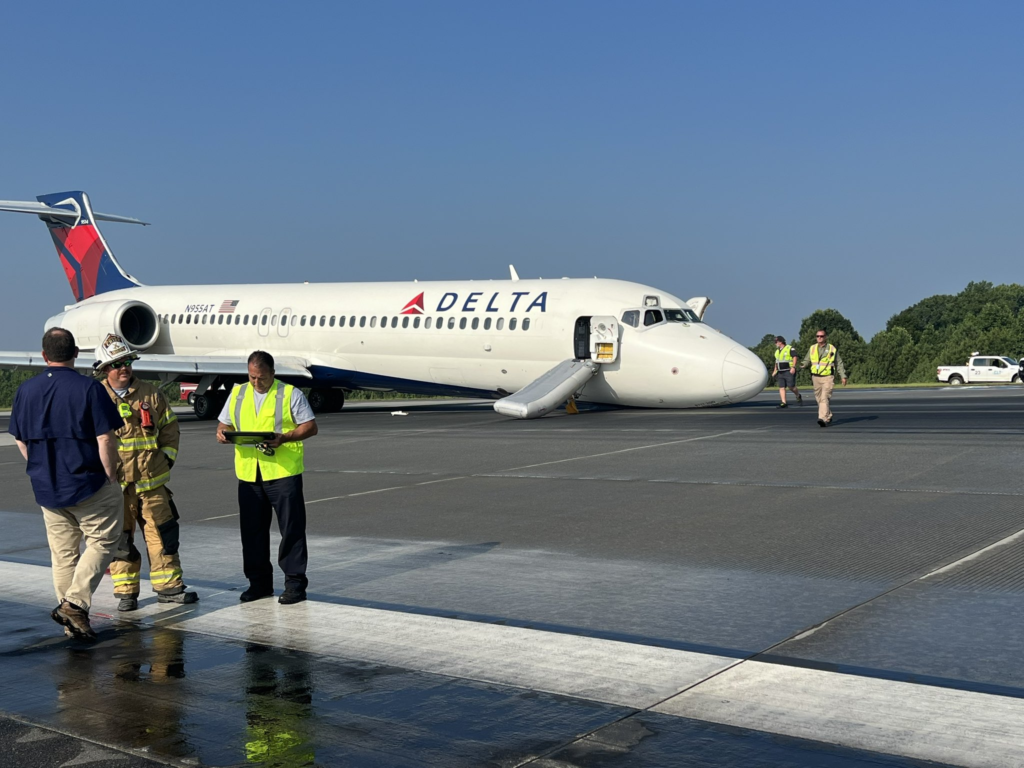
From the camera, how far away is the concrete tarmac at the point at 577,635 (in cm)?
470

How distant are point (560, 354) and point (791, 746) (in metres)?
21.1

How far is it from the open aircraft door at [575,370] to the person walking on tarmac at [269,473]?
15.7m

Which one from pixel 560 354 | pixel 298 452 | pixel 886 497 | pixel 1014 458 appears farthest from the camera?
pixel 560 354

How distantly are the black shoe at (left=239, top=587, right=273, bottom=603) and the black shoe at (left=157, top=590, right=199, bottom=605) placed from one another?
318mm

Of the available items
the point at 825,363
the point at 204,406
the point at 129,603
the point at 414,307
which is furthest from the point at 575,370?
the point at 129,603

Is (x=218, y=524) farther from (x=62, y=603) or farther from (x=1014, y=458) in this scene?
(x=1014, y=458)

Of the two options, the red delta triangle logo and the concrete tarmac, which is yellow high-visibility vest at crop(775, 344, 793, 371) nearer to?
the red delta triangle logo

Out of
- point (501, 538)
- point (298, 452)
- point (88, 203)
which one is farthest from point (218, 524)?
point (88, 203)

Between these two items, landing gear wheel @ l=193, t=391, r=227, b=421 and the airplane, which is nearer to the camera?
the airplane

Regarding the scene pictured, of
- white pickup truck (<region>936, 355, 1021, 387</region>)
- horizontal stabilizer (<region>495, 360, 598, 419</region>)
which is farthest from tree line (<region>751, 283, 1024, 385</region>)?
horizontal stabilizer (<region>495, 360, 598, 419</region>)

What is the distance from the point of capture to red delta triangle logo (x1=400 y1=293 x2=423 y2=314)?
2805 cm

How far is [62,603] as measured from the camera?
21.8 ft

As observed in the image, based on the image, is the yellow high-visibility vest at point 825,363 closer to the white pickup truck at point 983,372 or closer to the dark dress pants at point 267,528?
the dark dress pants at point 267,528

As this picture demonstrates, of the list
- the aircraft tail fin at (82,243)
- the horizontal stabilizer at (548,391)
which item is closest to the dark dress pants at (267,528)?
the horizontal stabilizer at (548,391)
